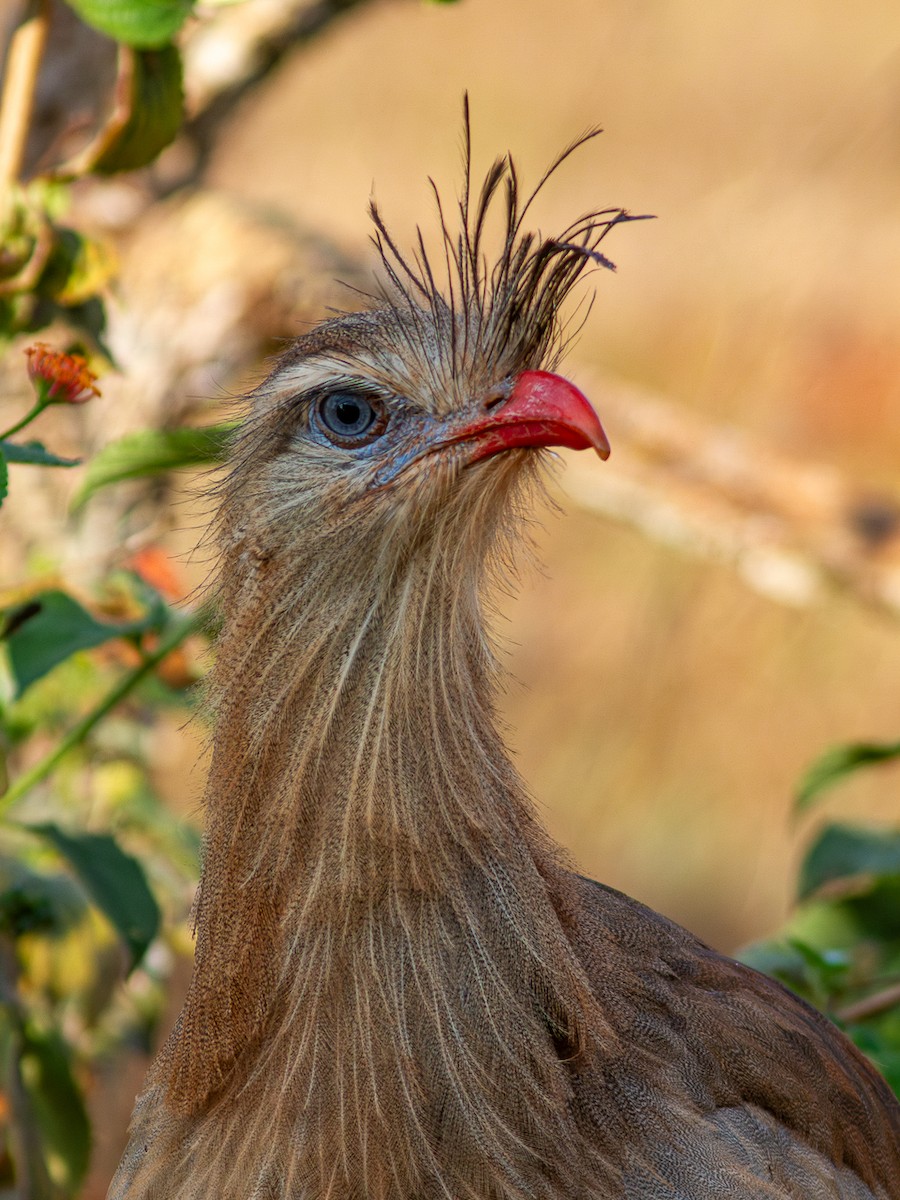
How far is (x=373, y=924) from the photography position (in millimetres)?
1426

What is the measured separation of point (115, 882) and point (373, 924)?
1.88 feet

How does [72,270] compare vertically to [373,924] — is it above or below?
above

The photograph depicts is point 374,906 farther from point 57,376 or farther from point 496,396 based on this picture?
point 57,376

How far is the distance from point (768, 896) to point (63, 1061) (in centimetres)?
523

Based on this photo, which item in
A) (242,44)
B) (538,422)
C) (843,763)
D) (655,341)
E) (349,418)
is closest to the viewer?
(538,422)

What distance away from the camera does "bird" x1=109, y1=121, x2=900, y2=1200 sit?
4.59ft

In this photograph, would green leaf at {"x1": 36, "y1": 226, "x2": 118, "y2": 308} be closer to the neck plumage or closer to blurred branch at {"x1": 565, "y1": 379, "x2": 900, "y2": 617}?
the neck plumage

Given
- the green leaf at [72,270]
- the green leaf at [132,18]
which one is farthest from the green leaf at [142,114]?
the green leaf at [132,18]

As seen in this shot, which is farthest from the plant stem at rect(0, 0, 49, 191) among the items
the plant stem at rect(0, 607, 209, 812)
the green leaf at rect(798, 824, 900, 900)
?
the green leaf at rect(798, 824, 900, 900)

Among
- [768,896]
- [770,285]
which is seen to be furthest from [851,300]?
[768,896]

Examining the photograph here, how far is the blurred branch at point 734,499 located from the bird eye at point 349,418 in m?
2.01

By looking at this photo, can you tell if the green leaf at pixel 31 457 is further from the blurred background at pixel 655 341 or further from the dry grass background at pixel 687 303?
the dry grass background at pixel 687 303

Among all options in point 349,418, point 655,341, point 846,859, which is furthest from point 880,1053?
point 655,341

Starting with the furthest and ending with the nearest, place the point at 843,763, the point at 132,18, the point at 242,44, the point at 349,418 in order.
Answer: the point at 242,44
the point at 843,763
the point at 132,18
the point at 349,418
